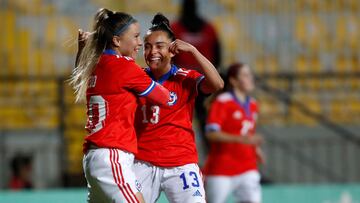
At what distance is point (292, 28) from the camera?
15055 millimetres

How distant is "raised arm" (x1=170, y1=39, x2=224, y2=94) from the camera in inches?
267

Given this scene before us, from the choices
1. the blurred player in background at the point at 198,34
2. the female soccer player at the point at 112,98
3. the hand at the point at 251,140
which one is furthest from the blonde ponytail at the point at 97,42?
the blurred player in background at the point at 198,34

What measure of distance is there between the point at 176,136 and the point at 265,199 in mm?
5598

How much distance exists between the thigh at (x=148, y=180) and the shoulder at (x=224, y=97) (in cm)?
332

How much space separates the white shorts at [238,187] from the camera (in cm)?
1023

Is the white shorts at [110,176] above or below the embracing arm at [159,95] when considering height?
below

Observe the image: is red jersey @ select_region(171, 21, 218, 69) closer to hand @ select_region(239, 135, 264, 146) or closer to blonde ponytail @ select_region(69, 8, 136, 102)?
hand @ select_region(239, 135, 264, 146)

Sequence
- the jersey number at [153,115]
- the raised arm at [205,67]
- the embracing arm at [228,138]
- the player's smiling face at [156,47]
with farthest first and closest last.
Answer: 1. the embracing arm at [228,138]
2. the jersey number at [153,115]
3. the player's smiling face at [156,47]
4. the raised arm at [205,67]

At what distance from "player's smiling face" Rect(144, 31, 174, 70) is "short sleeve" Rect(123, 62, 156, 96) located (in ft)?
1.18

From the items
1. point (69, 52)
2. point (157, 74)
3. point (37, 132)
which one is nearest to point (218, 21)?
point (69, 52)

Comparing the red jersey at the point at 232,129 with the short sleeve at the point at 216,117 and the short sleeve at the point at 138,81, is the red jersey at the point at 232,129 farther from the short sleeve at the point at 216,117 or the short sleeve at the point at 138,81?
the short sleeve at the point at 138,81

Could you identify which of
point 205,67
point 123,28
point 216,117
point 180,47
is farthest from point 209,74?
point 216,117

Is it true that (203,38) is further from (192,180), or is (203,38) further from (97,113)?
(97,113)

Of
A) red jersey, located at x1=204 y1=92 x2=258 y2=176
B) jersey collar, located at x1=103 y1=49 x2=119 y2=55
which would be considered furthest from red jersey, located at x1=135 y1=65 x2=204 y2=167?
red jersey, located at x1=204 y1=92 x2=258 y2=176
